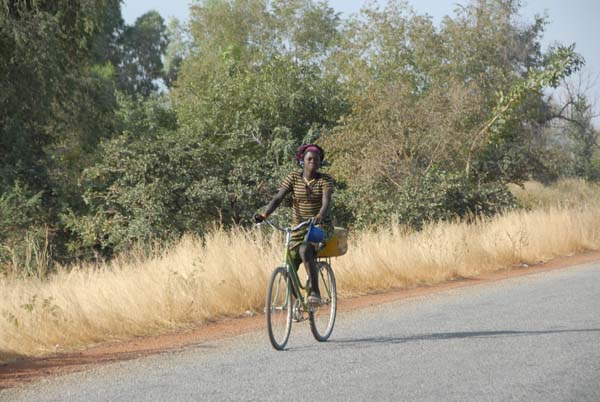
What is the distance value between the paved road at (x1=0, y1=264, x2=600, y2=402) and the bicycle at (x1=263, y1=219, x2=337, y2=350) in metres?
0.17

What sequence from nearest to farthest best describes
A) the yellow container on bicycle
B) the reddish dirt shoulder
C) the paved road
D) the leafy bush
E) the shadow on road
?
the paved road → the reddish dirt shoulder → the shadow on road → the yellow container on bicycle → the leafy bush

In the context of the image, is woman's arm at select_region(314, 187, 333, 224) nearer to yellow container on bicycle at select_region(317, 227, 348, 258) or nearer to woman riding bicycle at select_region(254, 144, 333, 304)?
woman riding bicycle at select_region(254, 144, 333, 304)

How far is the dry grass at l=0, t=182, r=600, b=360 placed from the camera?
32.1ft

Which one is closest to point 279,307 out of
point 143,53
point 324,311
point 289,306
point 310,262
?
point 289,306

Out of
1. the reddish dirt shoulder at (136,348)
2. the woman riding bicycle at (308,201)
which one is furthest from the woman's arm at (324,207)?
the reddish dirt shoulder at (136,348)

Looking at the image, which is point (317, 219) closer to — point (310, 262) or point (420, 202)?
point (310, 262)

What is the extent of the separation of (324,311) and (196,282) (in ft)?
10.6

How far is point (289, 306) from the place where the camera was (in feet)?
27.9

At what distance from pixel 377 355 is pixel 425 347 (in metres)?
0.63

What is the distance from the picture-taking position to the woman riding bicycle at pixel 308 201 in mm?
8703

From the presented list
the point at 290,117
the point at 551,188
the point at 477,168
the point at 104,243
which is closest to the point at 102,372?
the point at 104,243

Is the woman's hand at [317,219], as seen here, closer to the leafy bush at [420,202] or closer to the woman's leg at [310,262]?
the woman's leg at [310,262]

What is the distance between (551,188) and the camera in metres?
41.3

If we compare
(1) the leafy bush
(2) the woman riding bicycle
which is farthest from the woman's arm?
(1) the leafy bush
